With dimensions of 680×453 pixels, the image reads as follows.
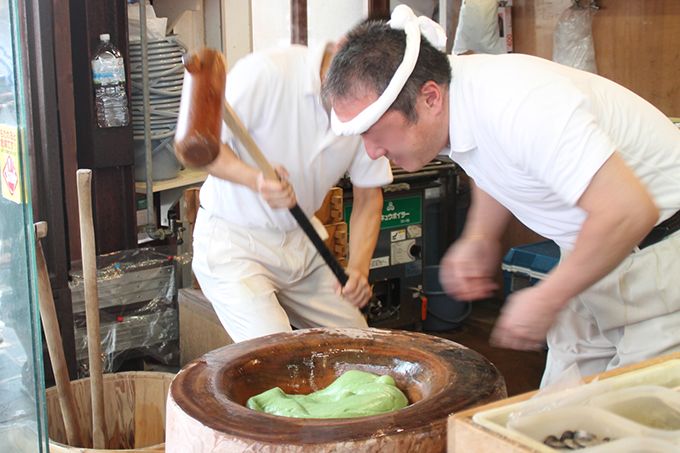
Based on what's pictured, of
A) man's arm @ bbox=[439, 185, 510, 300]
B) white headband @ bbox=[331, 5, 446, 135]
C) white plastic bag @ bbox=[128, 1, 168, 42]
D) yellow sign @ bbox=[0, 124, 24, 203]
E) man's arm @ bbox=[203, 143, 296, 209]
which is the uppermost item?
white plastic bag @ bbox=[128, 1, 168, 42]

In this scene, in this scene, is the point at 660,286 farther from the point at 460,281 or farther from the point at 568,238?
the point at 460,281

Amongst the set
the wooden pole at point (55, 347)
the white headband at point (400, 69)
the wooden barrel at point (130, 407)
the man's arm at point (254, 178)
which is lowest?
the wooden barrel at point (130, 407)

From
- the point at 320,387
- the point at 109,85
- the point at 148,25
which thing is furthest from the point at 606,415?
the point at 148,25

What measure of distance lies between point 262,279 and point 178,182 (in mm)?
1648

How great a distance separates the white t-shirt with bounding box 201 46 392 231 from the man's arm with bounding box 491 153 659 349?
4.13 ft

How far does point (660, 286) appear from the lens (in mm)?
2148

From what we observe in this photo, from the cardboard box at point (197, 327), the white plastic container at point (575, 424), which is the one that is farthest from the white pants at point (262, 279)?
the white plastic container at point (575, 424)

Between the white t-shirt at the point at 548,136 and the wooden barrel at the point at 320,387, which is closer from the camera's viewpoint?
the wooden barrel at the point at 320,387

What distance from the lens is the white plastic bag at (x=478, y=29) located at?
529cm

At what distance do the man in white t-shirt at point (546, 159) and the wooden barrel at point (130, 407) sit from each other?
1209 mm

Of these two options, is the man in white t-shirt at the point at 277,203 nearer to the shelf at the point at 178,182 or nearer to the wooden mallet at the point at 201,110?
the wooden mallet at the point at 201,110

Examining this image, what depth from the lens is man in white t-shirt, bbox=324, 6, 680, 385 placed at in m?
1.74

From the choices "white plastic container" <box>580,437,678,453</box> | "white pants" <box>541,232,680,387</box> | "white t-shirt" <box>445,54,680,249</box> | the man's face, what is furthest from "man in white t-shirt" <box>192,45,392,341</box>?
"white plastic container" <box>580,437,678,453</box>

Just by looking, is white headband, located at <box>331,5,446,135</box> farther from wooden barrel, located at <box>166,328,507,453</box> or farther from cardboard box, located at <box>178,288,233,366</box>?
cardboard box, located at <box>178,288,233,366</box>
